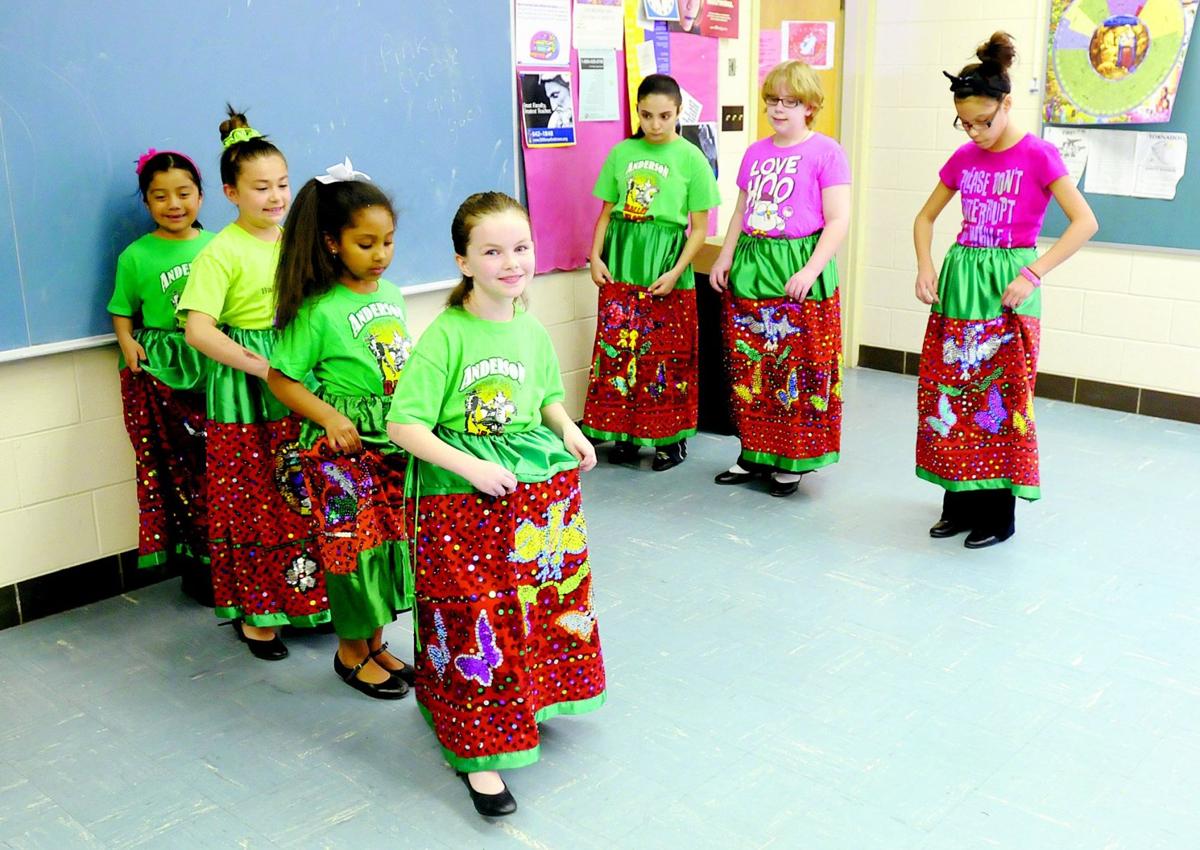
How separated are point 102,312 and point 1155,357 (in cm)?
415

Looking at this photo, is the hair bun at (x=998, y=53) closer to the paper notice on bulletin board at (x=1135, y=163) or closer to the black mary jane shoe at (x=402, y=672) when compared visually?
the paper notice on bulletin board at (x=1135, y=163)

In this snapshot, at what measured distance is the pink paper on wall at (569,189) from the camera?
4215 mm

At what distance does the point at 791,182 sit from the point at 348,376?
183 cm

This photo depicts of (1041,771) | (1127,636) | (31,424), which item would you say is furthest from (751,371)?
(31,424)

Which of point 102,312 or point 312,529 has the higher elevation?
point 102,312

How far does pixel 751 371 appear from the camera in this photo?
13.1ft

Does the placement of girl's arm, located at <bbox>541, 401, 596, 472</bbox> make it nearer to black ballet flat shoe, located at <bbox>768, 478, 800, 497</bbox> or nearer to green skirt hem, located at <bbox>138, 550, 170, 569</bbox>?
green skirt hem, located at <bbox>138, 550, 170, 569</bbox>

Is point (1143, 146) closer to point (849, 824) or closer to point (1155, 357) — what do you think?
point (1155, 357)

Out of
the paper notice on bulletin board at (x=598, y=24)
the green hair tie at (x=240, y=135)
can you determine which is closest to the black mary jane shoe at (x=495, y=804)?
the green hair tie at (x=240, y=135)

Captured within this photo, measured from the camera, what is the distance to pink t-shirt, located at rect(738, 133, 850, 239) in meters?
3.70

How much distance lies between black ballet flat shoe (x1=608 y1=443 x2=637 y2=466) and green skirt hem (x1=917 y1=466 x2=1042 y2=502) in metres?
1.25

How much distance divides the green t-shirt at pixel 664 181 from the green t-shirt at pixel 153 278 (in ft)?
5.44

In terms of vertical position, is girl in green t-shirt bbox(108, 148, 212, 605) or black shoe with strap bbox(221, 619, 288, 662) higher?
girl in green t-shirt bbox(108, 148, 212, 605)

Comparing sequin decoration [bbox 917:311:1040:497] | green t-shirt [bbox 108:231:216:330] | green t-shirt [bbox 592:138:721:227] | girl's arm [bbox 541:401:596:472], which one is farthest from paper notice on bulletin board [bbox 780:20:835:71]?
girl's arm [bbox 541:401:596:472]
